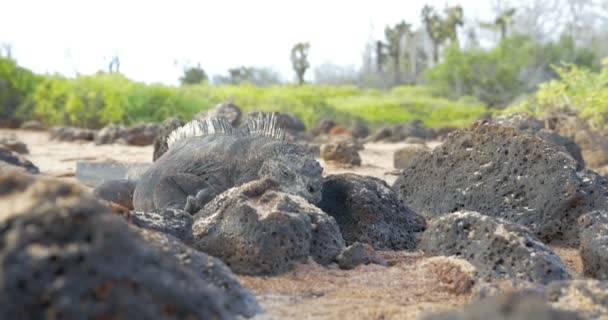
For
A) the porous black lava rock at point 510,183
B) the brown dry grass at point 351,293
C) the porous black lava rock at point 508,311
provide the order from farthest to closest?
the porous black lava rock at point 510,183 → the brown dry grass at point 351,293 → the porous black lava rock at point 508,311

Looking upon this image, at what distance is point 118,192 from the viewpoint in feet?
19.9

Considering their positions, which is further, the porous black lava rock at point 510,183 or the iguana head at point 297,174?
the porous black lava rock at point 510,183

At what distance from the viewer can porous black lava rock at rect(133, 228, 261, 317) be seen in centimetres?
275

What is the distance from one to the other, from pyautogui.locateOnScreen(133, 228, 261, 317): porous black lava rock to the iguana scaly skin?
5.64 ft

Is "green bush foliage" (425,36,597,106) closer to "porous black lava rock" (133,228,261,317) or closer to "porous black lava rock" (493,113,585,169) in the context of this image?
"porous black lava rock" (493,113,585,169)

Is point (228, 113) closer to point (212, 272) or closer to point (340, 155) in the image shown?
point (340, 155)

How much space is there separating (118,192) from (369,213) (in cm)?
222

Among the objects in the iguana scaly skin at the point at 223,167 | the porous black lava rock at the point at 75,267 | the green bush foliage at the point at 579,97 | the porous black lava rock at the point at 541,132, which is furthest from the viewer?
the green bush foliage at the point at 579,97

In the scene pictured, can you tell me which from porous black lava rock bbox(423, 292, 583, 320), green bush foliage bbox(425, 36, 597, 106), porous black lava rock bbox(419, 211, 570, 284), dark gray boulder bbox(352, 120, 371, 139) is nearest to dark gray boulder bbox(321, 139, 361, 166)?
porous black lava rock bbox(419, 211, 570, 284)

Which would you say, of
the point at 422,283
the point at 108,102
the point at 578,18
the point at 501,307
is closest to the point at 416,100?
the point at 108,102

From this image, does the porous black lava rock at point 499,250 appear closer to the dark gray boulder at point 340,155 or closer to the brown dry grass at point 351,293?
the brown dry grass at point 351,293

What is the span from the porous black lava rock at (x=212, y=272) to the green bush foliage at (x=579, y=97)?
7933mm

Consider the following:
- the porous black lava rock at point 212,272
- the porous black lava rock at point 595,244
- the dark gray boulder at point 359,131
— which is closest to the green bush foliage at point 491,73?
the dark gray boulder at point 359,131

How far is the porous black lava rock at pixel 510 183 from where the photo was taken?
16.4 ft
